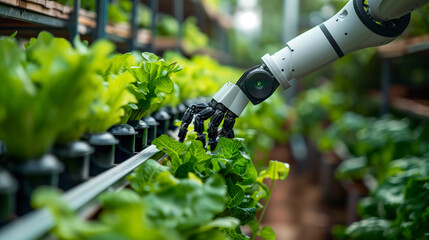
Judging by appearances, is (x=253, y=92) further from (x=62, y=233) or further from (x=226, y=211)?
(x=62, y=233)

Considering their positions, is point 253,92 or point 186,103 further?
point 186,103

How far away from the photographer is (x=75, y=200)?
742 millimetres

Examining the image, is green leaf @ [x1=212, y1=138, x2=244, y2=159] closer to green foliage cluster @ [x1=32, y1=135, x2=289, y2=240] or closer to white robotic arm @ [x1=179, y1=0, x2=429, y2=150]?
green foliage cluster @ [x1=32, y1=135, x2=289, y2=240]

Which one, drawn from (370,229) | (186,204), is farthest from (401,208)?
(186,204)

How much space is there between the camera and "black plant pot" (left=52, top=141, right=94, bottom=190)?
31.4 inches

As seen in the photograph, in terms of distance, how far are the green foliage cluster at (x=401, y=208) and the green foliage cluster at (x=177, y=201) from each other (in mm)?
734

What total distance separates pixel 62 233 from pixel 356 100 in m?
4.95

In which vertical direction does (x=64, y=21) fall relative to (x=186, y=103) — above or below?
above

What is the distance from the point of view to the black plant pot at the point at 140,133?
4.11ft

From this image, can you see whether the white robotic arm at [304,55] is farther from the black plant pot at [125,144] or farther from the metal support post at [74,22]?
the metal support post at [74,22]

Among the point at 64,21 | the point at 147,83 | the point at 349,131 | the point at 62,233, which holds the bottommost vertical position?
the point at 349,131

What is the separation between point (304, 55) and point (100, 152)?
2.37 feet

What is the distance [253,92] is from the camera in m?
1.35

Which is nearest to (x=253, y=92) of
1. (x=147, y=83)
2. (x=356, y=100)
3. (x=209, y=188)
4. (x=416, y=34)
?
(x=147, y=83)
